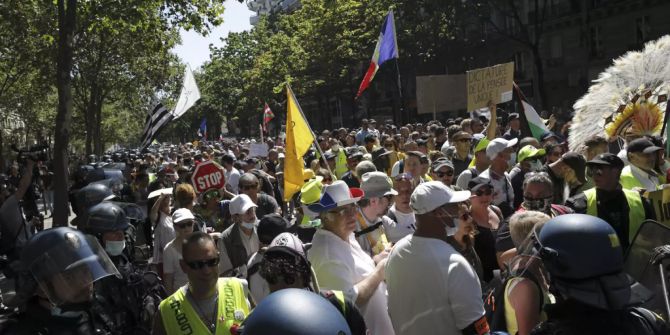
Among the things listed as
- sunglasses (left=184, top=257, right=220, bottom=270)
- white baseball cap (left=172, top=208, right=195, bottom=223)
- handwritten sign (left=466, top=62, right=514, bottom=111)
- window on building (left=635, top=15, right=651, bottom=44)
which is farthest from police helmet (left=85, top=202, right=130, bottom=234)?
window on building (left=635, top=15, right=651, bottom=44)

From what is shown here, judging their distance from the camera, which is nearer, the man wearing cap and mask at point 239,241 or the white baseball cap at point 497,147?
the man wearing cap and mask at point 239,241

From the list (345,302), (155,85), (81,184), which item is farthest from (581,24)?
(345,302)

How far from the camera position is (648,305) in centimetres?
333

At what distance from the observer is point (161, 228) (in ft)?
24.1

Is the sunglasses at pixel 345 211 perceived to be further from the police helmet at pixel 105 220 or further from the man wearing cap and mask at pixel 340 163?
→ the man wearing cap and mask at pixel 340 163

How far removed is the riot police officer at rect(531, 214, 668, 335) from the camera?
2.69 m

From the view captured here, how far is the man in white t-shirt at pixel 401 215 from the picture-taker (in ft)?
19.7

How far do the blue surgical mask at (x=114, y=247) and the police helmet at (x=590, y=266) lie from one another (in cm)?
326

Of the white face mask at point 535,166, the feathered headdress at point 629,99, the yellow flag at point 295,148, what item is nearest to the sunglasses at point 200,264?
the yellow flag at point 295,148

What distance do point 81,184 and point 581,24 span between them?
106 feet

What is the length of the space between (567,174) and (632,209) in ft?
5.68

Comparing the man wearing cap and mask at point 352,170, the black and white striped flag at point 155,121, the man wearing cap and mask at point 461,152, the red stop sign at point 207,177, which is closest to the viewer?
the red stop sign at point 207,177

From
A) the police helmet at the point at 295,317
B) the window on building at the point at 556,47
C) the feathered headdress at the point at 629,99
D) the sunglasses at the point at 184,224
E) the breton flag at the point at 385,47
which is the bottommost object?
the sunglasses at the point at 184,224

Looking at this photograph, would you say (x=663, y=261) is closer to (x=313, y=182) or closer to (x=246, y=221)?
(x=313, y=182)
